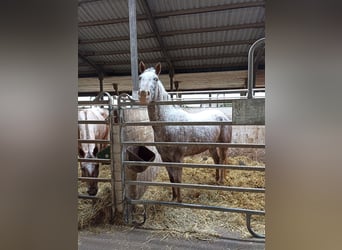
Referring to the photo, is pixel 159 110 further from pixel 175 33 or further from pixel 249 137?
pixel 175 33

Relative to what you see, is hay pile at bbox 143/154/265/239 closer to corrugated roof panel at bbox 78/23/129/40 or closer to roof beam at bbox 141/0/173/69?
roof beam at bbox 141/0/173/69

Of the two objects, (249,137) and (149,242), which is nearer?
(149,242)

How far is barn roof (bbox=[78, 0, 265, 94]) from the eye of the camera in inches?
171

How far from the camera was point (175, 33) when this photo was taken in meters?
5.17

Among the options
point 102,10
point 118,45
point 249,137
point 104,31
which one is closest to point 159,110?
point 249,137

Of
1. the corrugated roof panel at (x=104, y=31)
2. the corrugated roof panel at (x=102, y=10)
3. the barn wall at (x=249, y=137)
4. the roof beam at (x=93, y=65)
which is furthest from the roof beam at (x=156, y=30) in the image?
the roof beam at (x=93, y=65)

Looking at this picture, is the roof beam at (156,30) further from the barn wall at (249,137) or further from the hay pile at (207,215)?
the hay pile at (207,215)

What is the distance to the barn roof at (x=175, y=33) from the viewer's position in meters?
4.33

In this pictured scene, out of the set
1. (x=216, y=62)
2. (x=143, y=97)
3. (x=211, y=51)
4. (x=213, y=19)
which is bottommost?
(x=143, y=97)

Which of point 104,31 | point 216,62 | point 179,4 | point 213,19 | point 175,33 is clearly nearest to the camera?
point 179,4

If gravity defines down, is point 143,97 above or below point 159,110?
above
